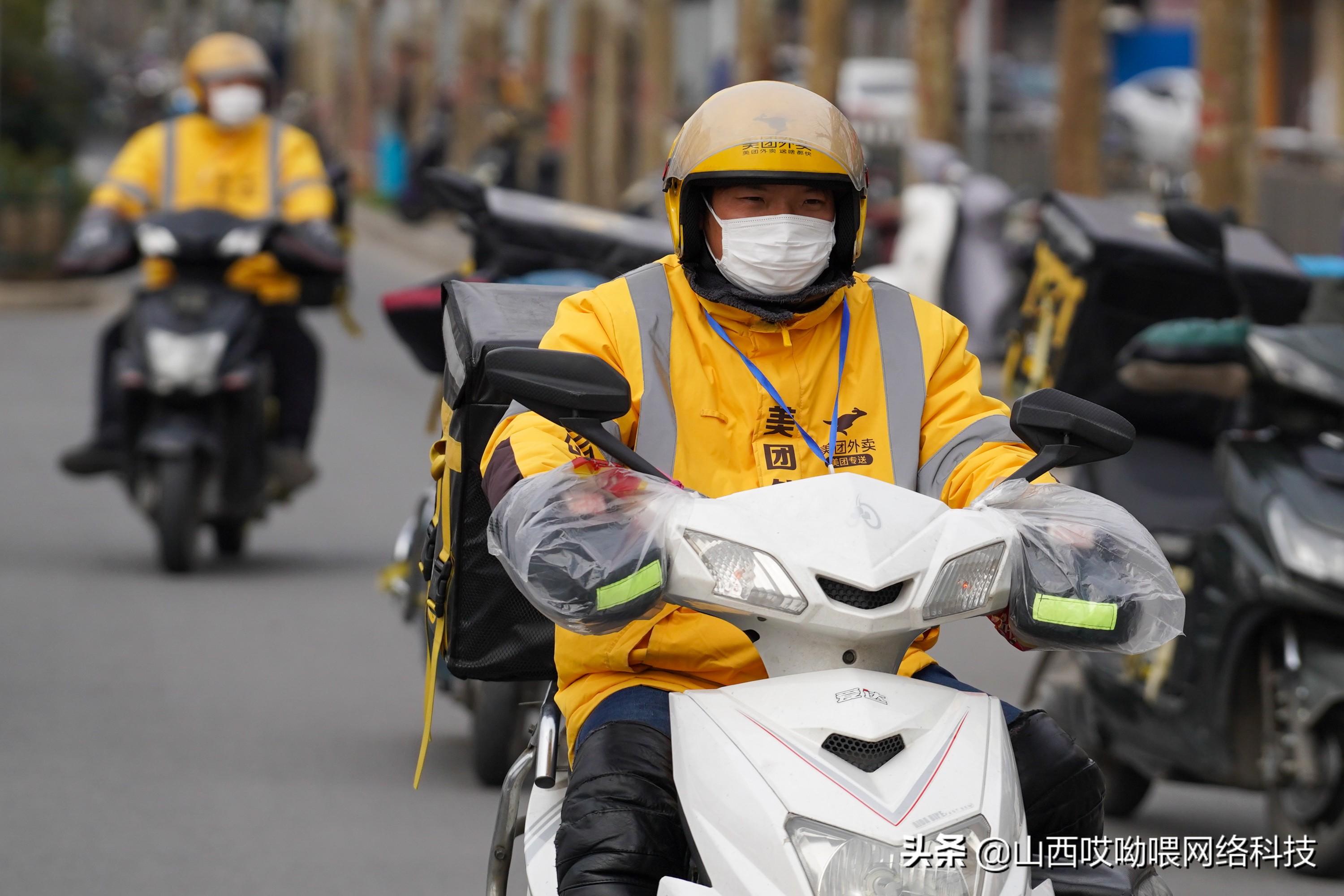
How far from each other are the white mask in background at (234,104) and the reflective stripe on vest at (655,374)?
701 centimetres

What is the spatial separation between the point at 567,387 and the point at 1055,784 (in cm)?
94

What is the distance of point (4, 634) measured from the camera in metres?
9.33

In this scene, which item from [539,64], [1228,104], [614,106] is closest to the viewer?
[1228,104]

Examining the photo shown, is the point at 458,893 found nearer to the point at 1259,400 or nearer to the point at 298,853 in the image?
the point at 298,853

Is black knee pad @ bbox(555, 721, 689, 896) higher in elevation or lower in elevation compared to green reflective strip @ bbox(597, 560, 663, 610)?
lower

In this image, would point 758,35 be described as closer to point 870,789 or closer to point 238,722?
point 238,722

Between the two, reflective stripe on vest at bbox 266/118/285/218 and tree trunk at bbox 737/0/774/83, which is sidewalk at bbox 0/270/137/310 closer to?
tree trunk at bbox 737/0/774/83

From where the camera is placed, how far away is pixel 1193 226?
5812 millimetres

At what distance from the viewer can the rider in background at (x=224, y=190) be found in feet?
34.9

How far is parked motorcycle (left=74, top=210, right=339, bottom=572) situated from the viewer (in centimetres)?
1050

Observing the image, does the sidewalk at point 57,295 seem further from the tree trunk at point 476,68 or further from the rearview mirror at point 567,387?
the rearview mirror at point 567,387

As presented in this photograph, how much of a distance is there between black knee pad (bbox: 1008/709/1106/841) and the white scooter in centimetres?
21

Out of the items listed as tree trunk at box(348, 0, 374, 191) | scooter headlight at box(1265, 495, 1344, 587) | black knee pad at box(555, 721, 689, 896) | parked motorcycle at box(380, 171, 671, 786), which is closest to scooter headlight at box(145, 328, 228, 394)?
parked motorcycle at box(380, 171, 671, 786)

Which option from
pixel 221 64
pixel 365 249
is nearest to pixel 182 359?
pixel 221 64
